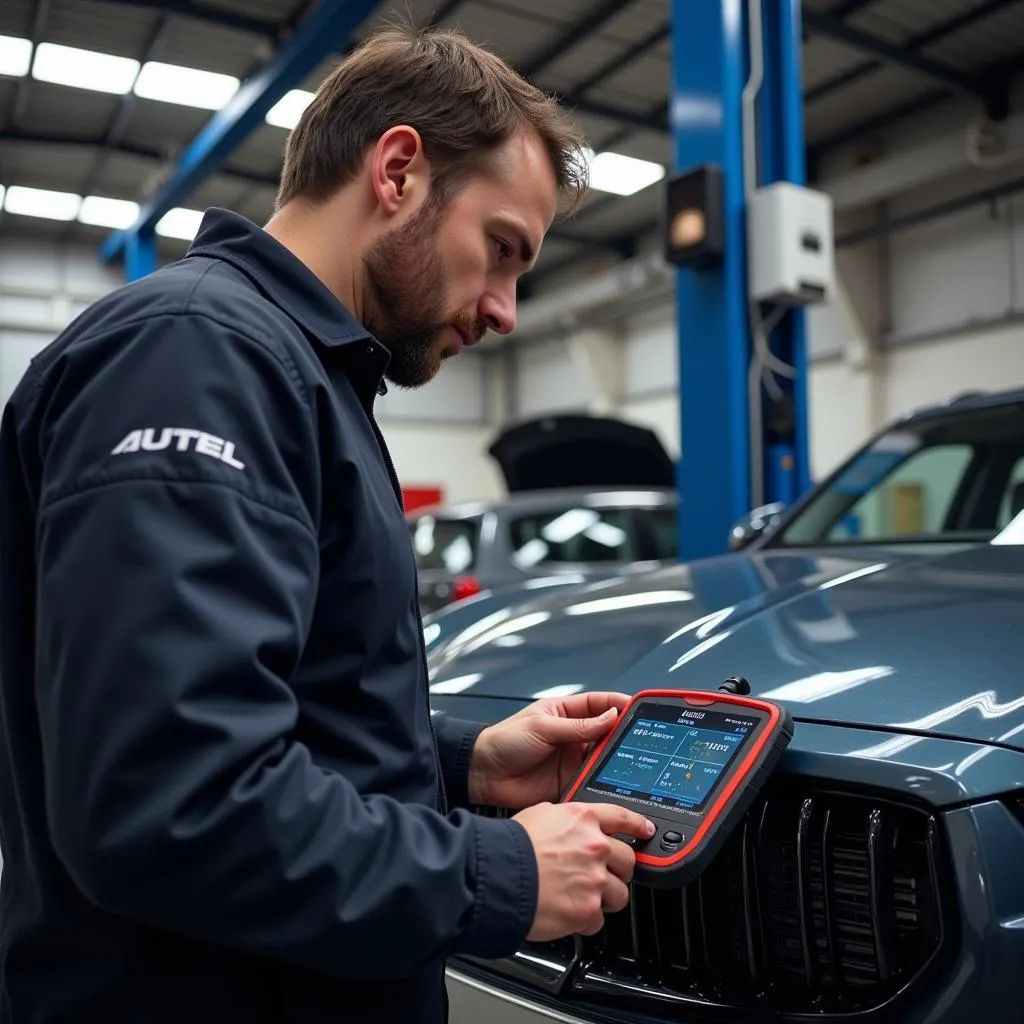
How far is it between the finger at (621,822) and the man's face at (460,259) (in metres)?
0.56

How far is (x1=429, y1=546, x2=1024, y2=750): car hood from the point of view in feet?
4.07

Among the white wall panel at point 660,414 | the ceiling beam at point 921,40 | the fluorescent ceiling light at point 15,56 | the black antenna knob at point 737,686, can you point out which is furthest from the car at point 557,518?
the white wall panel at point 660,414

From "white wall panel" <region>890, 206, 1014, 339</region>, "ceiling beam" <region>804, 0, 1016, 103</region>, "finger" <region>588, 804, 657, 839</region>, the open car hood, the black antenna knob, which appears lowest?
"finger" <region>588, 804, 657, 839</region>

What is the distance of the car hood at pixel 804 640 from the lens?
1241 mm

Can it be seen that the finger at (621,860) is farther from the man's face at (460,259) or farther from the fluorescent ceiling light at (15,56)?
the fluorescent ceiling light at (15,56)

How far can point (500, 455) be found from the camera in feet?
18.9

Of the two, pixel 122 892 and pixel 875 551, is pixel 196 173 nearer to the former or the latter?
pixel 875 551

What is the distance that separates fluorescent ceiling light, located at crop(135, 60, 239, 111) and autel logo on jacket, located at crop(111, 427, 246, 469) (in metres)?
8.77

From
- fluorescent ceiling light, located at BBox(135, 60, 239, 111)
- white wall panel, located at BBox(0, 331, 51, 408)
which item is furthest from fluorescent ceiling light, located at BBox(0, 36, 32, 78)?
white wall panel, located at BBox(0, 331, 51, 408)

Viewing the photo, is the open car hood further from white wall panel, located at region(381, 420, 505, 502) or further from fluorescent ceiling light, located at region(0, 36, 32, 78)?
white wall panel, located at region(381, 420, 505, 502)

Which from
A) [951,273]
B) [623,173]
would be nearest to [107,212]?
[623,173]

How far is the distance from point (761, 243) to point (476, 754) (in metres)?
2.73

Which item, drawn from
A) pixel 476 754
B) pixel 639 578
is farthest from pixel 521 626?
pixel 476 754

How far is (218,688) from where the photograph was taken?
77cm
